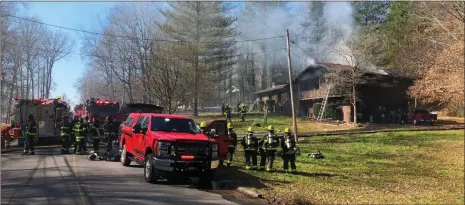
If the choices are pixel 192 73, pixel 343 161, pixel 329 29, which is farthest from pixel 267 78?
pixel 343 161

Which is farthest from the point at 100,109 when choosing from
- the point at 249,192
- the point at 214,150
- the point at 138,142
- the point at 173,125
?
the point at 249,192

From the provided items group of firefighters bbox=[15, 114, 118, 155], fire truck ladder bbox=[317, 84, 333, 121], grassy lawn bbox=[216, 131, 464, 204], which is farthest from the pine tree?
group of firefighters bbox=[15, 114, 118, 155]

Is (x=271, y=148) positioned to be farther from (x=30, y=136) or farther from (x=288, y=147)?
(x=30, y=136)

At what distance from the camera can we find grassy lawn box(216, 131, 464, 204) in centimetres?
904

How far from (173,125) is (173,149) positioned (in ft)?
4.63

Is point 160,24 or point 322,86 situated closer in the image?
point 160,24

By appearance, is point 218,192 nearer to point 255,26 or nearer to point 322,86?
point 255,26

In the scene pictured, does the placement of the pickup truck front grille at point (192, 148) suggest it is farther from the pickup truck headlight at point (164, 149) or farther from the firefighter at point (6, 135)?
the firefighter at point (6, 135)

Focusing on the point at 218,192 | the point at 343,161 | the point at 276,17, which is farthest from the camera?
the point at 276,17

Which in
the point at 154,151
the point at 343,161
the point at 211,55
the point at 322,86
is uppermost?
the point at 211,55

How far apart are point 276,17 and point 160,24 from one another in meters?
10.0

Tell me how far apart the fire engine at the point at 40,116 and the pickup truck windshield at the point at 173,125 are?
10.6m

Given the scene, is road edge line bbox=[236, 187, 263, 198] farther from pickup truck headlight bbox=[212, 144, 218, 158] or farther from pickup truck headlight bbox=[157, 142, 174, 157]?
pickup truck headlight bbox=[157, 142, 174, 157]

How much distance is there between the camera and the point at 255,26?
35.7 meters
